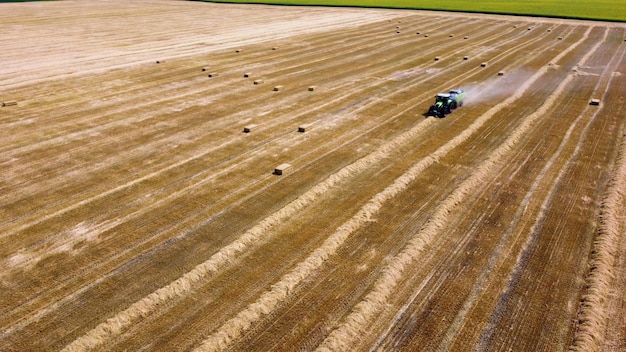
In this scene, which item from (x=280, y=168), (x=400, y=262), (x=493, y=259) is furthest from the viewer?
(x=280, y=168)

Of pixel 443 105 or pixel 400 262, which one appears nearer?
pixel 400 262

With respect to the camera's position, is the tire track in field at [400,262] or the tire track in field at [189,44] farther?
the tire track in field at [189,44]

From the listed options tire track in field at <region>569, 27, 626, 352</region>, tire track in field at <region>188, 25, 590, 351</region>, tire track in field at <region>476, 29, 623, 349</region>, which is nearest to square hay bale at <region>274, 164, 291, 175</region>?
tire track in field at <region>188, 25, 590, 351</region>

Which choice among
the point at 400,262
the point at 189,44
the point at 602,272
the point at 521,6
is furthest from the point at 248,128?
the point at 521,6

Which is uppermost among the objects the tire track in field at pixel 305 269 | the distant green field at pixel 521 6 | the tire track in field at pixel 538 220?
the tire track in field at pixel 305 269

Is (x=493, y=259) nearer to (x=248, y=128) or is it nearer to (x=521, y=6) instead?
(x=248, y=128)

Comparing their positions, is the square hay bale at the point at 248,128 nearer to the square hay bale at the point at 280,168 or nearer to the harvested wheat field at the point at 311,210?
the harvested wheat field at the point at 311,210

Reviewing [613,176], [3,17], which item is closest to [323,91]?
[613,176]

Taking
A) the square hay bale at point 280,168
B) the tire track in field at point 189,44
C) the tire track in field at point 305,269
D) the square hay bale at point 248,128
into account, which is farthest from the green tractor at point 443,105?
the tire track in field at point 189,44

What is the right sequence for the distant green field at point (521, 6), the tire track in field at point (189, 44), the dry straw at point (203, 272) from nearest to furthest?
the dry straw at point (203, 272), the tire track in field at point (189, 44), the distant green field at point (521, 6)
